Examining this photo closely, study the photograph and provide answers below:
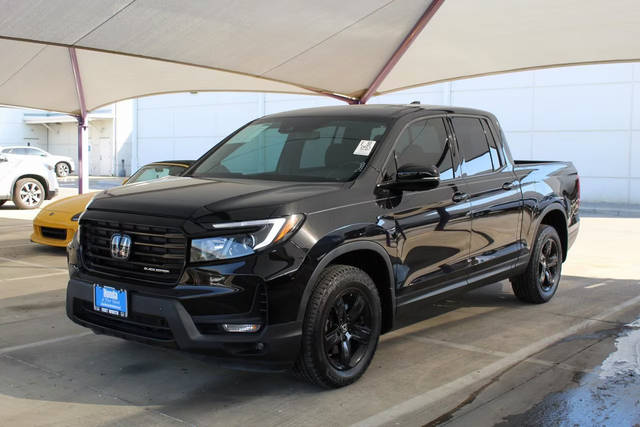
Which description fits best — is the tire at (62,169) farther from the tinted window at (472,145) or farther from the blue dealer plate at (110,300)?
the blue dealer plate at (110,300)

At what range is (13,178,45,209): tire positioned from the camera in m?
16.2

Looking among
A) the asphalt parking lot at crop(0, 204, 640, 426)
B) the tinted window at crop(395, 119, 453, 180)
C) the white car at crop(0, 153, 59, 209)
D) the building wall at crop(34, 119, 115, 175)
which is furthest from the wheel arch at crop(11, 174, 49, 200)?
the building wall at crop(34, 119, 115, 175)

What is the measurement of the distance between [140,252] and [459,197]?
2509 mm

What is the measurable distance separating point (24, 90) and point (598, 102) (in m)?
16.5

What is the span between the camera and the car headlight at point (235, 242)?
3.81m

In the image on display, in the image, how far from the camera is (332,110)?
543cm

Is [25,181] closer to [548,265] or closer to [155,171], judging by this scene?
[155,171]

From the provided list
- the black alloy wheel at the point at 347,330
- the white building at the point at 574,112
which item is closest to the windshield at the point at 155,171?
the black alloy wheel at the point at 347,330

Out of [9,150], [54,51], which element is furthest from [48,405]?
[9,150]

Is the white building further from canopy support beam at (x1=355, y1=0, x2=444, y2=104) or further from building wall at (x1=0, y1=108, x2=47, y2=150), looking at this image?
building wall at (x1=0, y1=108, x2=47, y2=150)

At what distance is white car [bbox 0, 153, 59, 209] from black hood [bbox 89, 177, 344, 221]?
1276 centimetres

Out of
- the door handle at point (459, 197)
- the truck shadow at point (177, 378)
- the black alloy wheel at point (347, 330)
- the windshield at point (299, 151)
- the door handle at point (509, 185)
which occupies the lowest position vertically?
the truck shadow at point (177, 378)

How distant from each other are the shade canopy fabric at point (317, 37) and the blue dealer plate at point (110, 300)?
4.60 meters

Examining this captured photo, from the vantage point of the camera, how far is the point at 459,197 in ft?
17.3
